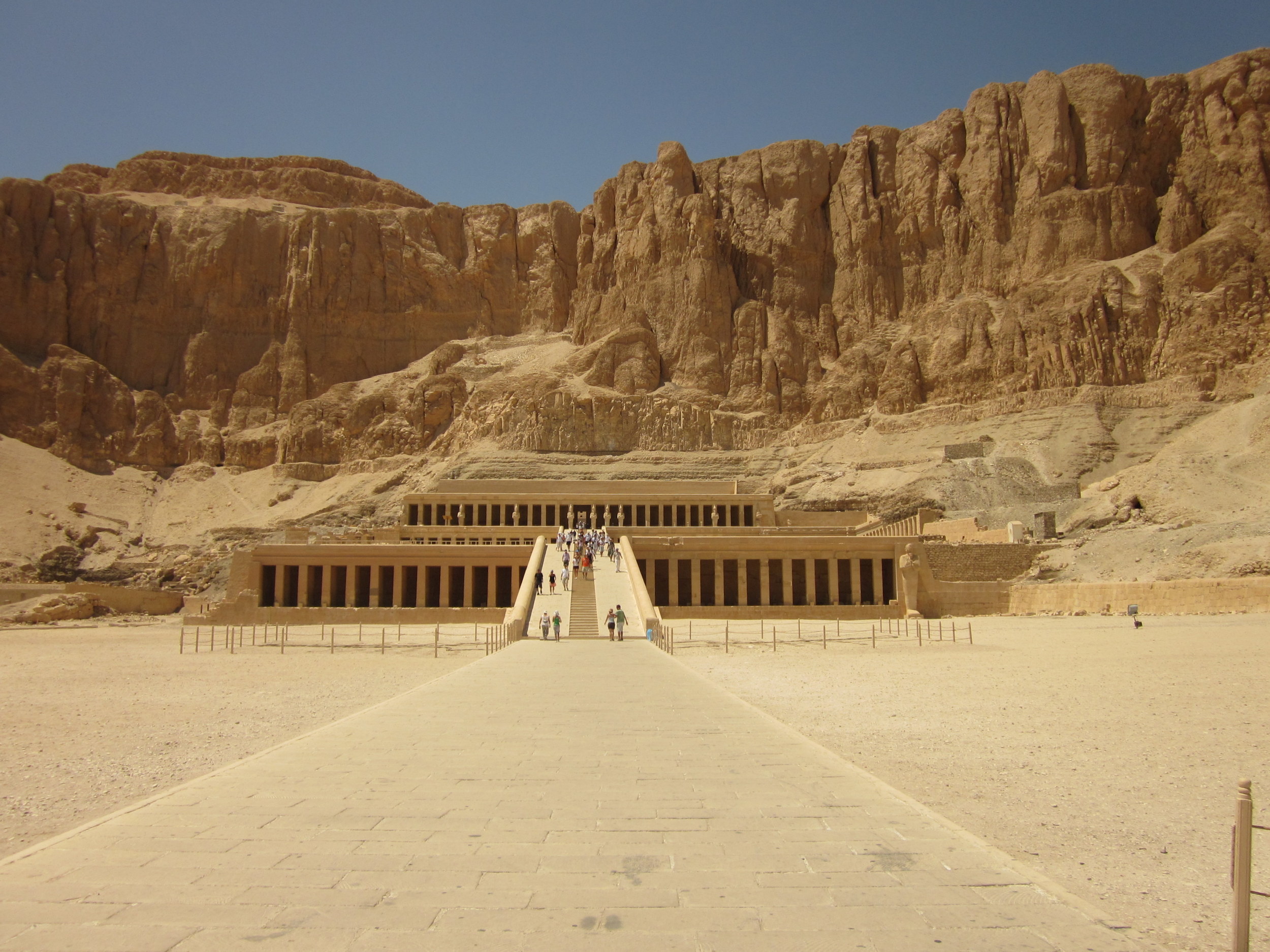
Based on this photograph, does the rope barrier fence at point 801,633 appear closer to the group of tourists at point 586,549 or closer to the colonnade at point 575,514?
the group of tourists at point 586,549

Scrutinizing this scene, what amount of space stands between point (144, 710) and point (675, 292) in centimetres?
7415

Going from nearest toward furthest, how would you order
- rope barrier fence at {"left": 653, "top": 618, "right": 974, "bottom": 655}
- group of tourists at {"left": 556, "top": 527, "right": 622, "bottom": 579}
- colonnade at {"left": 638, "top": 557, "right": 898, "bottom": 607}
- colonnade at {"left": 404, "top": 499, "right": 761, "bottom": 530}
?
rope barrier fence at {"left": 653, "top": 618, "right": 974, "bottom": 655} < group of tourists at {"left": 556, "top": 527, "right": 622, "bottom": 579} < colonnade at {"left": 638, "top": 557, "right": 898, "bottom": 607} < colonnade at {"left": 404, "top": 499, "right": 761, "bottom": 530}

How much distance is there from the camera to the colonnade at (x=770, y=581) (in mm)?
37438

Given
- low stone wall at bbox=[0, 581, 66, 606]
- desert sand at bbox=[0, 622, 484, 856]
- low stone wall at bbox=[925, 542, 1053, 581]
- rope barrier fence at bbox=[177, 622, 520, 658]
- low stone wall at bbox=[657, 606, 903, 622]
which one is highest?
low stone wall at bbox=[925, 542, 1053, 581]

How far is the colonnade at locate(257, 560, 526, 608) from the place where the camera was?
36.9 meters

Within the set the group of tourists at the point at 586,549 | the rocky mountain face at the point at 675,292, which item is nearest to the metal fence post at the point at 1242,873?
the group of tourists at the point at 586,549

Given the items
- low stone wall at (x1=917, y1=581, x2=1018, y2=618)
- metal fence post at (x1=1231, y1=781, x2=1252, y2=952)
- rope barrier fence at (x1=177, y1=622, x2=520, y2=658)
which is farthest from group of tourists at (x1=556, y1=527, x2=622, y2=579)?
metal fence post at (x1=1231, y1=781, x2=1252, y2=952)

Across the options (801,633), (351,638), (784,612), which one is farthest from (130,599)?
(801,633)

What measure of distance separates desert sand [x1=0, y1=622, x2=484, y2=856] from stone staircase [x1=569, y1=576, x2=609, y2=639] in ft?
9.43

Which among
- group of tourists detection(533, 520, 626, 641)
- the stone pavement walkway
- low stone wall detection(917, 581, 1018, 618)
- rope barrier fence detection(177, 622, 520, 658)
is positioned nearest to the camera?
the stone pavement walkway

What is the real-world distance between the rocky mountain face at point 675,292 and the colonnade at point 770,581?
31.9 metres

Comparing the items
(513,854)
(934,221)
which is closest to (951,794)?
(513,854)

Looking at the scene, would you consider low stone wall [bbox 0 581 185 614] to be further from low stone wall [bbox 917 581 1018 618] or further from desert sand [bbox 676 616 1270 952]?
low stone wall [bbox 917 581 1018 618]

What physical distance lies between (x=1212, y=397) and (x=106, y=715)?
6533 centimetres
